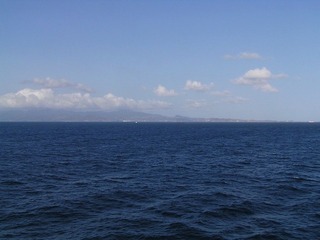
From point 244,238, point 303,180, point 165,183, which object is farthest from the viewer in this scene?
point 303,180

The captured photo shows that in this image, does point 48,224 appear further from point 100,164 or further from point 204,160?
point 204,160

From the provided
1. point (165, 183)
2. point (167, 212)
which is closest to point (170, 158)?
point (165, 183)

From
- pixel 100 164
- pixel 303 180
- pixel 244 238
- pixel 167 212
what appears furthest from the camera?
pixel 100 164

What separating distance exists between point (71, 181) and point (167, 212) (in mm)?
20684

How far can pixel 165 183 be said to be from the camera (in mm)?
49688

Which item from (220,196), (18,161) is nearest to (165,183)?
(220,196)

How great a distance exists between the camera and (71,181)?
50875 mm

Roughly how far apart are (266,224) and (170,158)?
4684 cm

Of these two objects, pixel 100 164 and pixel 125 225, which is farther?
pixel 100 164

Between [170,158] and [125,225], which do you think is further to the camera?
[170,158]

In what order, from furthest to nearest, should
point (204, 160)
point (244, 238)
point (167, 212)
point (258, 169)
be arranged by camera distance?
point (204, 160)
point (258, 169)
point (167, 212)
point (244, 238)

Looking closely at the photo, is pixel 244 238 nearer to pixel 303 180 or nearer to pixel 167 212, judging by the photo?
pixel 167 212

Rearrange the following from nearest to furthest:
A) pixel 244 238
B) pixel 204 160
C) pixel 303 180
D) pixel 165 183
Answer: pixel 244 238 → pixel 165 183 → pixel 303 180 → pixel 204 160

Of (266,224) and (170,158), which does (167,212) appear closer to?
(266,224)
